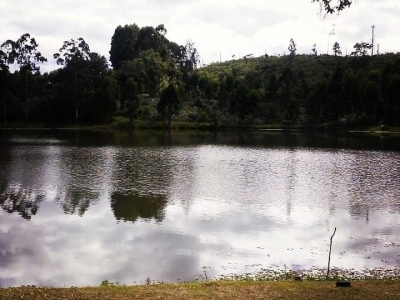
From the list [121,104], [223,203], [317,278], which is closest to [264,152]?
[223,203]

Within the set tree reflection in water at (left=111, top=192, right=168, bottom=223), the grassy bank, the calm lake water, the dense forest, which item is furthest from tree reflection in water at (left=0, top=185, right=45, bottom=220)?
the dense forest

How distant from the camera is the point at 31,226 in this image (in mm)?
20172

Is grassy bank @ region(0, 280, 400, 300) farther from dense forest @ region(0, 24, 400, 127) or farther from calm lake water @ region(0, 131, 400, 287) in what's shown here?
dense forest @ region(0, 24, 400, 127)

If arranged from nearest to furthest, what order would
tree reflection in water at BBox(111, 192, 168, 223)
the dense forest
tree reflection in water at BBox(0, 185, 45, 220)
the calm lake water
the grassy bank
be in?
the grassy bank, the calm lake water, tree reflection in water at BBox(111, 192, 168, 223), tree reflection in water at BBox(0, 185, 45, 220), the dense forest

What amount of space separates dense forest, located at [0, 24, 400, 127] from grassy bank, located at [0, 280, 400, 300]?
289 ft

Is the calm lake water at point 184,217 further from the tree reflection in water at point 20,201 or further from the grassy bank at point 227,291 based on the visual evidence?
the grassy bank at point 227,291

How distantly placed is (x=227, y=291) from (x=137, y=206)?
1406 cm

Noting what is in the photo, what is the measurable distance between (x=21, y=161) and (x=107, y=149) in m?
12.6

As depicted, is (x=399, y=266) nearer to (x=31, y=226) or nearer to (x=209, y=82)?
(x=31, y=226)

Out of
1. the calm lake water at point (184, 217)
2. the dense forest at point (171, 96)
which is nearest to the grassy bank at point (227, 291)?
the calm lake water at point (184, 217)

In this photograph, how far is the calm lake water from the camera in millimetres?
15461

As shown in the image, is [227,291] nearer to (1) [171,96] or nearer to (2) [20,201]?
(2) [20,201]

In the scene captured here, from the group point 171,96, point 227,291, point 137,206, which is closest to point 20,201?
point 137,206

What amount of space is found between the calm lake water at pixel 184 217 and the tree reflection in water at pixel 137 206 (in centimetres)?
6
